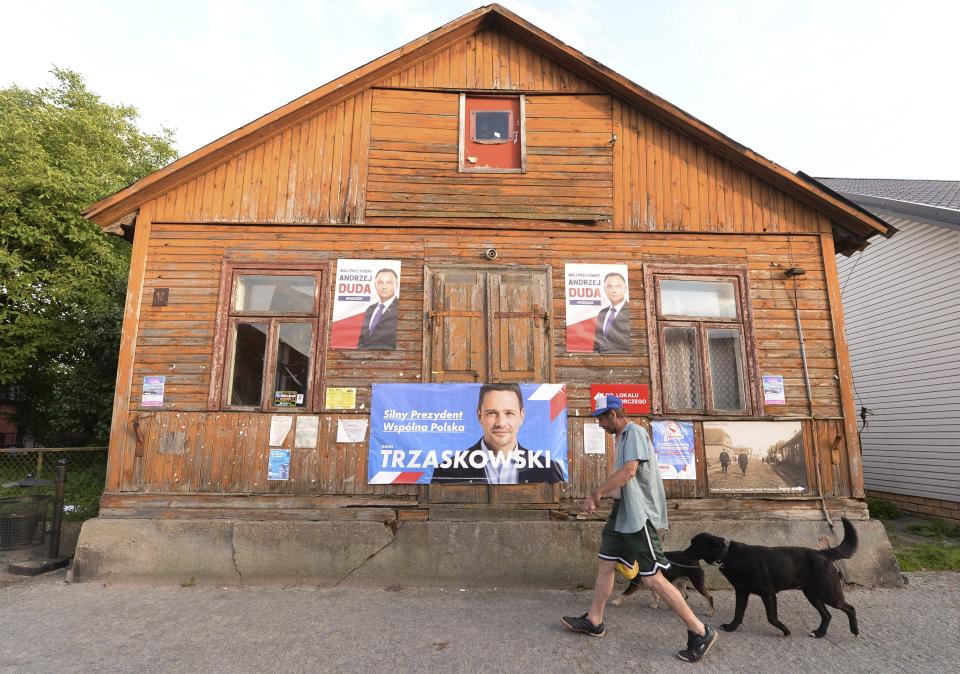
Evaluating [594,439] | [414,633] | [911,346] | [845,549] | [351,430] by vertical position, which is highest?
[911,346]

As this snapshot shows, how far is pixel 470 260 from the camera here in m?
7.05

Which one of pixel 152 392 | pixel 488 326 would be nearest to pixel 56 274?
pixel 152 392

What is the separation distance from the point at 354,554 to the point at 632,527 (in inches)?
139

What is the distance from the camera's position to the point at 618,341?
22.5ft

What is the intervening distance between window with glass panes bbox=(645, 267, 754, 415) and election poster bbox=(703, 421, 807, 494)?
0.93 ft

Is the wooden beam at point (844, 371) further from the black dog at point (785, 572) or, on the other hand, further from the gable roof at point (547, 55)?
the black dog at point (785, 572)

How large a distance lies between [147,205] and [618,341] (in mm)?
6979

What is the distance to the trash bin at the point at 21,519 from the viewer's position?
709cm

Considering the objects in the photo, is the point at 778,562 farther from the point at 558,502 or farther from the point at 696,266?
the point at 696,266

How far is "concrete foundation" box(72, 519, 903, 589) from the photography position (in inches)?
235

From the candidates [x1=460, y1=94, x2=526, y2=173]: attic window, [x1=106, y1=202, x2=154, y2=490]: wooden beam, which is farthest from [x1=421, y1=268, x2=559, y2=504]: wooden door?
[x1=106, y1=202, x2=154, y2=490]: wooden beam

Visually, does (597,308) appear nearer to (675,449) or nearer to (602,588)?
(675,449)

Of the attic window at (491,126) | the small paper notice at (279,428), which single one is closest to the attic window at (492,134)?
the attic window at (491,126)

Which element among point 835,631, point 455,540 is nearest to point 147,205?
point 455,540
